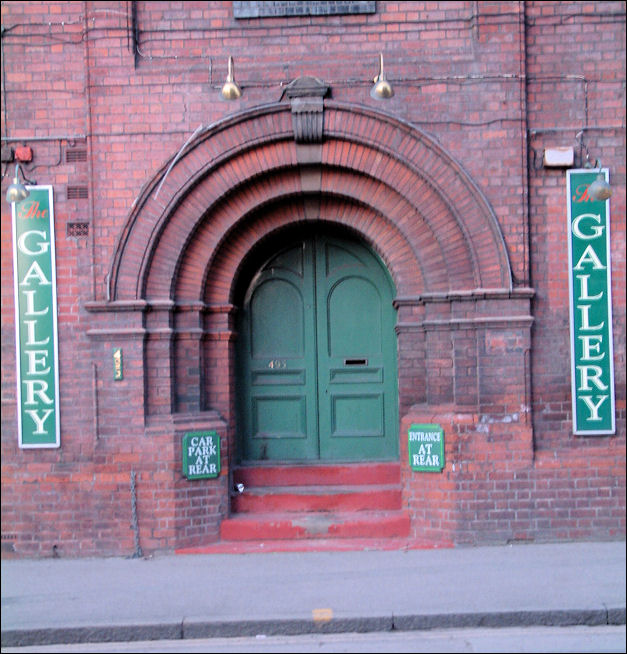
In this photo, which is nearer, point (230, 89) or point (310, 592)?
point (310, 592)

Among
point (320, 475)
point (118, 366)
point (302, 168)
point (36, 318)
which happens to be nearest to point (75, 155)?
point (36, 318)

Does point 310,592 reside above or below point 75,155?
below

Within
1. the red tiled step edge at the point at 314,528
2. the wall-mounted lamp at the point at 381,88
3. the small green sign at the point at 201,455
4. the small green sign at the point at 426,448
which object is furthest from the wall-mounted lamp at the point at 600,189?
the small green sign at the point at 201,455

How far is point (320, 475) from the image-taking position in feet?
26.3

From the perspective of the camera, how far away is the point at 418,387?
7836 mm

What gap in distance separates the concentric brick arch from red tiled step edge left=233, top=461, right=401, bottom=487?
1.93 meters

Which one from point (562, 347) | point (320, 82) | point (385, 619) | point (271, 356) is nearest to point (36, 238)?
point (271, 356)

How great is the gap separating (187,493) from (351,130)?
3996 mm

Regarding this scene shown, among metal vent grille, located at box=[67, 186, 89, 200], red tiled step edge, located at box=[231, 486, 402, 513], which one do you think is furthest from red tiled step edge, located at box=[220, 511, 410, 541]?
metal vent grille, located at box=[67, 186, 89, 200]

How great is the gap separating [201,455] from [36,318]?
7.15 feet

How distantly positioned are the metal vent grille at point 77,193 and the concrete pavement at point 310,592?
3.63m

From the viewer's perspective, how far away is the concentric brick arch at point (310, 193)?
7465 mm

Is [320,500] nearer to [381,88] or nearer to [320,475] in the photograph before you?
[320,475]

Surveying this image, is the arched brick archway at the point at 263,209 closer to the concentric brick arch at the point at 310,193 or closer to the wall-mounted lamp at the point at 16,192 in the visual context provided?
the concentric brick arch at the point at 310,193
